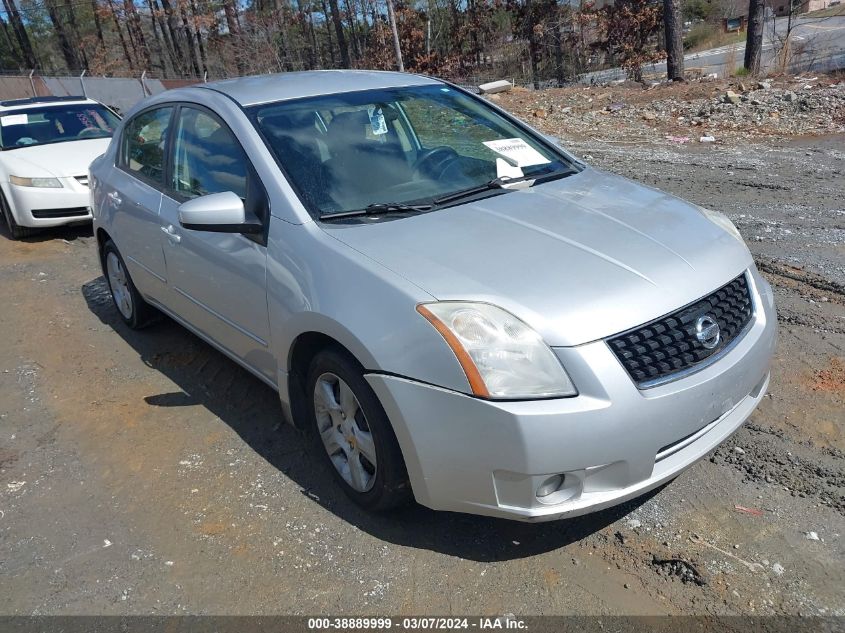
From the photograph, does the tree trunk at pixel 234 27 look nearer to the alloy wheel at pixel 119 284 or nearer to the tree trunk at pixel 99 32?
the tree trunk at pixel 99 32

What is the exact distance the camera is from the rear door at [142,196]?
14.3 feet

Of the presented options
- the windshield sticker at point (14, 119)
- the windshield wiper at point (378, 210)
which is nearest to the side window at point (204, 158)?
the windshield wiper at point (378, 210)

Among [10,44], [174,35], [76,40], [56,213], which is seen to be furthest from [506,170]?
[10,44]

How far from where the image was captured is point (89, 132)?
9297 mm

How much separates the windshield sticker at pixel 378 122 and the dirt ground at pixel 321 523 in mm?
1675

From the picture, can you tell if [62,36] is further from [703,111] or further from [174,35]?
[703,111]

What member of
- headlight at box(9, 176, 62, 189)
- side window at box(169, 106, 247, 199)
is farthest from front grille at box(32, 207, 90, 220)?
side window at box(169, 106, 247, 199)

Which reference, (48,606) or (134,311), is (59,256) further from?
(48,606)

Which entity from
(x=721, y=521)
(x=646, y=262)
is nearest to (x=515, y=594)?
(x=721, y=521)

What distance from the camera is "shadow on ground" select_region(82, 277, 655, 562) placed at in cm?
294

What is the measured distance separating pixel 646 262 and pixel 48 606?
2666mm

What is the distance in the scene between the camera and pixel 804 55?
16516mm

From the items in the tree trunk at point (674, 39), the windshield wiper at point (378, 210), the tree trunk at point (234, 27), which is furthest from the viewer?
the tree trunk at point (234, 27)

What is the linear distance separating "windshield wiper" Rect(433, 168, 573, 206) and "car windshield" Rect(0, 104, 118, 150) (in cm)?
743
